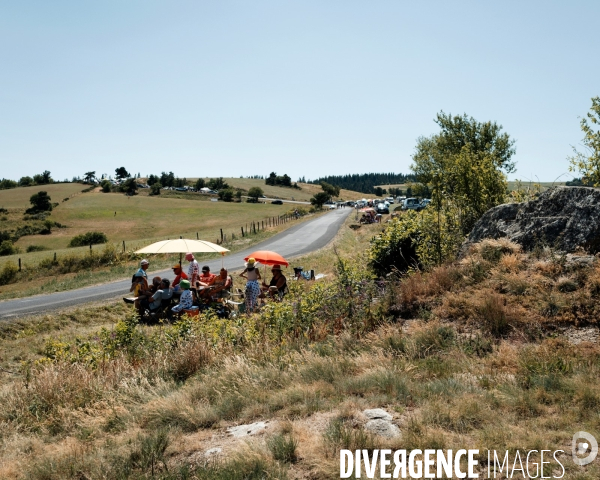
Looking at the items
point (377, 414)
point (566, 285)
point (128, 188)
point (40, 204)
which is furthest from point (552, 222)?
point (128, 188)

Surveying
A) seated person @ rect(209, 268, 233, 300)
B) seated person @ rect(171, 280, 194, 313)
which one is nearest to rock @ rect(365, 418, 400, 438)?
seated person @ rect(171, 280, 194, 313)

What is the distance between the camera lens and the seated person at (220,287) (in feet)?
42.8

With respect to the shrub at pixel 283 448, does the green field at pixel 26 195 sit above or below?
above

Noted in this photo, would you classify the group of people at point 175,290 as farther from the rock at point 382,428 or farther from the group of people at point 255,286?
the rock at point 382,428

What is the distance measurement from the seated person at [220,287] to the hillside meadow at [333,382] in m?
5.11

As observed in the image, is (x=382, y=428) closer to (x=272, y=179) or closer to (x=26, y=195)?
(x=26, y=195)

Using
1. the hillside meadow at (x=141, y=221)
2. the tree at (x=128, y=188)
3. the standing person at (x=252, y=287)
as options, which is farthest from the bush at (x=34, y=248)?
the tree at (x=128, y=188)

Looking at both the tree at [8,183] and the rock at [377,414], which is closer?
the rock at [377,414]

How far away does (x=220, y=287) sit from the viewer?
13.0 m

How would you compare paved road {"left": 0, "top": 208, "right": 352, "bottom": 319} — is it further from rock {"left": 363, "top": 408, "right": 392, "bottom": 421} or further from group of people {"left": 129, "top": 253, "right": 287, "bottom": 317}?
rock {"left": 363, "top": 408, "right": 392, "bottom": 421}

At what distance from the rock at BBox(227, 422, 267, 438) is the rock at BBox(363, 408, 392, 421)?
3.11 feet

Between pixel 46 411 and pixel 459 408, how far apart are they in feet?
15.6

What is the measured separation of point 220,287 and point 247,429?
8979mm

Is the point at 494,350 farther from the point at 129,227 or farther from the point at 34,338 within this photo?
the point at 129,227
